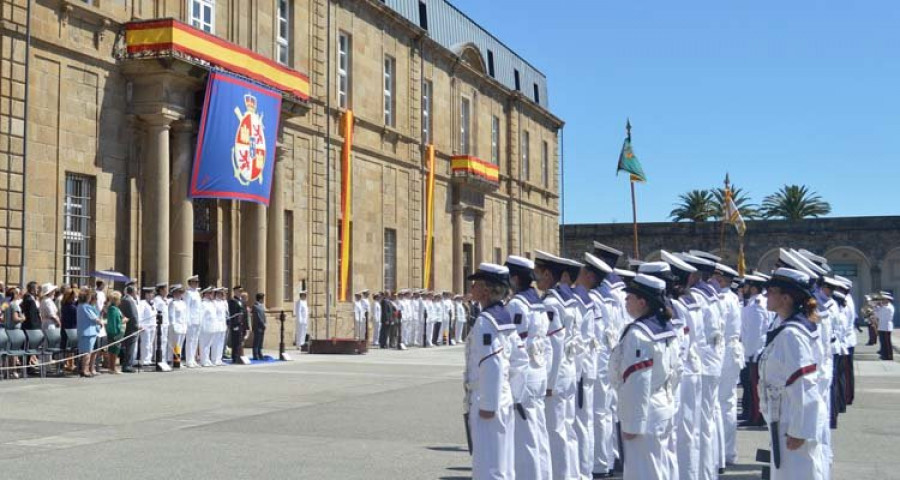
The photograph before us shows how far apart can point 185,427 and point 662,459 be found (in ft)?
22.6

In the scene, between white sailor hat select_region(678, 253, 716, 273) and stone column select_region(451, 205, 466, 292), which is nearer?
white sailor hat select_region(678, 253, 716, 273)

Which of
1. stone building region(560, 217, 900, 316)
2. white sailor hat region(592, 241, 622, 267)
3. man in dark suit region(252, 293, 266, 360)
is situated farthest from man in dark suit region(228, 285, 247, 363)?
stone building region(560, 217, 900, 316)

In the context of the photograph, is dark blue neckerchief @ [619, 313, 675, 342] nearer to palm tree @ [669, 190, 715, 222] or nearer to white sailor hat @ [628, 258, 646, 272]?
white sailor hat @ [628, 258, 646, 272]

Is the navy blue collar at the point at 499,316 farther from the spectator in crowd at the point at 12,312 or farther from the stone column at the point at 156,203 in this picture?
the stone column at the point at 156,203

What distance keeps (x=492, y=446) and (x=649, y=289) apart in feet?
5.18

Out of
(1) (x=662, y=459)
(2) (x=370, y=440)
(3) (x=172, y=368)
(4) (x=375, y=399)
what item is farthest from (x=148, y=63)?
(1) (x=662, y=459)

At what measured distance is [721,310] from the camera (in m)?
10.5

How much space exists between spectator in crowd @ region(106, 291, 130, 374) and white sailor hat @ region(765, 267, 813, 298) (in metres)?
14.5

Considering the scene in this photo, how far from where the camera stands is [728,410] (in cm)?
1052

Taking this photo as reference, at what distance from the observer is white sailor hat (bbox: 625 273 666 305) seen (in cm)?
702

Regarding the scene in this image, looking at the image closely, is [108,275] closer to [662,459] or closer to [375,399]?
[375,399]

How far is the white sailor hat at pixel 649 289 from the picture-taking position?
7.02m

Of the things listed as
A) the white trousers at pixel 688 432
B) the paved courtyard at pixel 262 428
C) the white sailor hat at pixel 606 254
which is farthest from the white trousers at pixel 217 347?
the white trousers at pixel 688 432

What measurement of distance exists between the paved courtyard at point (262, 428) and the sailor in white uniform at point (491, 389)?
2.02 metres
